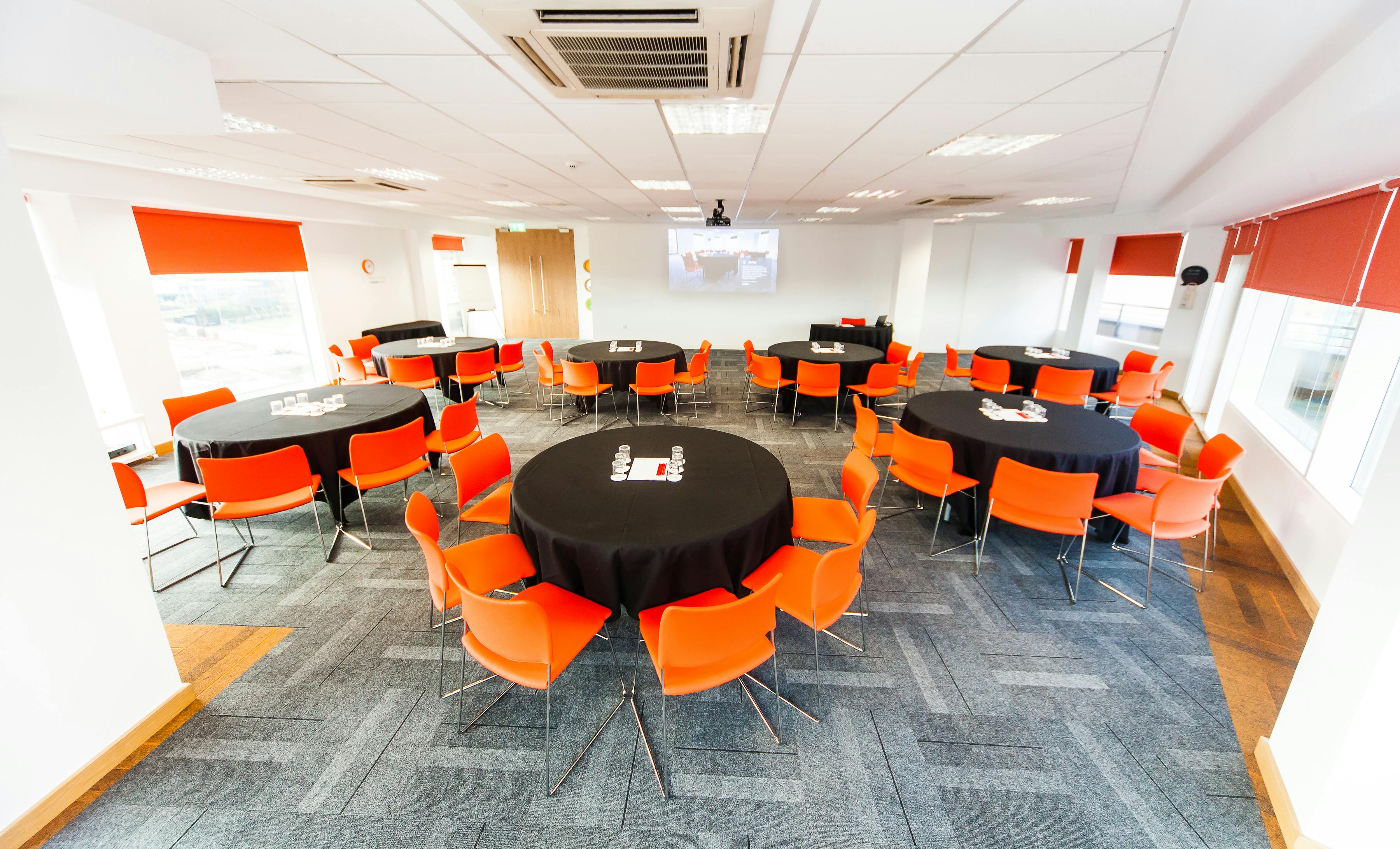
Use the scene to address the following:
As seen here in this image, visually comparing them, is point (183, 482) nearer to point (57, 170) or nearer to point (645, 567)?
point (57, 170)

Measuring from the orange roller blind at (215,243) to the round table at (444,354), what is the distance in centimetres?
202

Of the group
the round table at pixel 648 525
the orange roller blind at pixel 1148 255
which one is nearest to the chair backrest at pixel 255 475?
the round table at pixel 648 525

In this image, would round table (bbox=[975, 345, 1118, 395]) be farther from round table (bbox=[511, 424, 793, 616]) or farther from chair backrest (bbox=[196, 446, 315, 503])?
chair backrest (bbox=[196, 446, 315, 503])

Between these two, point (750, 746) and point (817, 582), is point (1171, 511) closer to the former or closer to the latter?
point (817, 582)

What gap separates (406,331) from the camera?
9.33 m

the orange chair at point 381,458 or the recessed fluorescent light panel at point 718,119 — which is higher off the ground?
the recessed fluorescent light panel at point 718,119

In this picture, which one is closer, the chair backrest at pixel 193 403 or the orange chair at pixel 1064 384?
the chair backrest at pixel 193 403

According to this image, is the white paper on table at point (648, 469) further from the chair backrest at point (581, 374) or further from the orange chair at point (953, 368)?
the orange chair at point (953, 368)

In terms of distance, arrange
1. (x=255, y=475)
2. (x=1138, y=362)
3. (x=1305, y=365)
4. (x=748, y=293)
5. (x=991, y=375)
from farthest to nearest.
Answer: (x=748, y=293)
(x=1138, y=362)
(x=991, y=375)
(x=1305, y=365)
(x=255, y=475)

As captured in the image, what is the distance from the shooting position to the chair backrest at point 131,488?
306 cm

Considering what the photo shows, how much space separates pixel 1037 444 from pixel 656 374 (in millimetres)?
4111

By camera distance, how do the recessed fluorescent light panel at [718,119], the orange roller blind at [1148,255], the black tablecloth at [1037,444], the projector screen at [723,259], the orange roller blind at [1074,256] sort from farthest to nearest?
the projector screen at [723,259] < the orange roller blind at [1074,256] < the orange roller blind at [1148,255] < the black tablecloth at [1037,444] < the recessed fluorescent light panel at [718,119]

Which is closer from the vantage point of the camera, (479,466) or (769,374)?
(479,466)

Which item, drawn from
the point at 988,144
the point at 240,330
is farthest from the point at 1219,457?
the point at 240,330
